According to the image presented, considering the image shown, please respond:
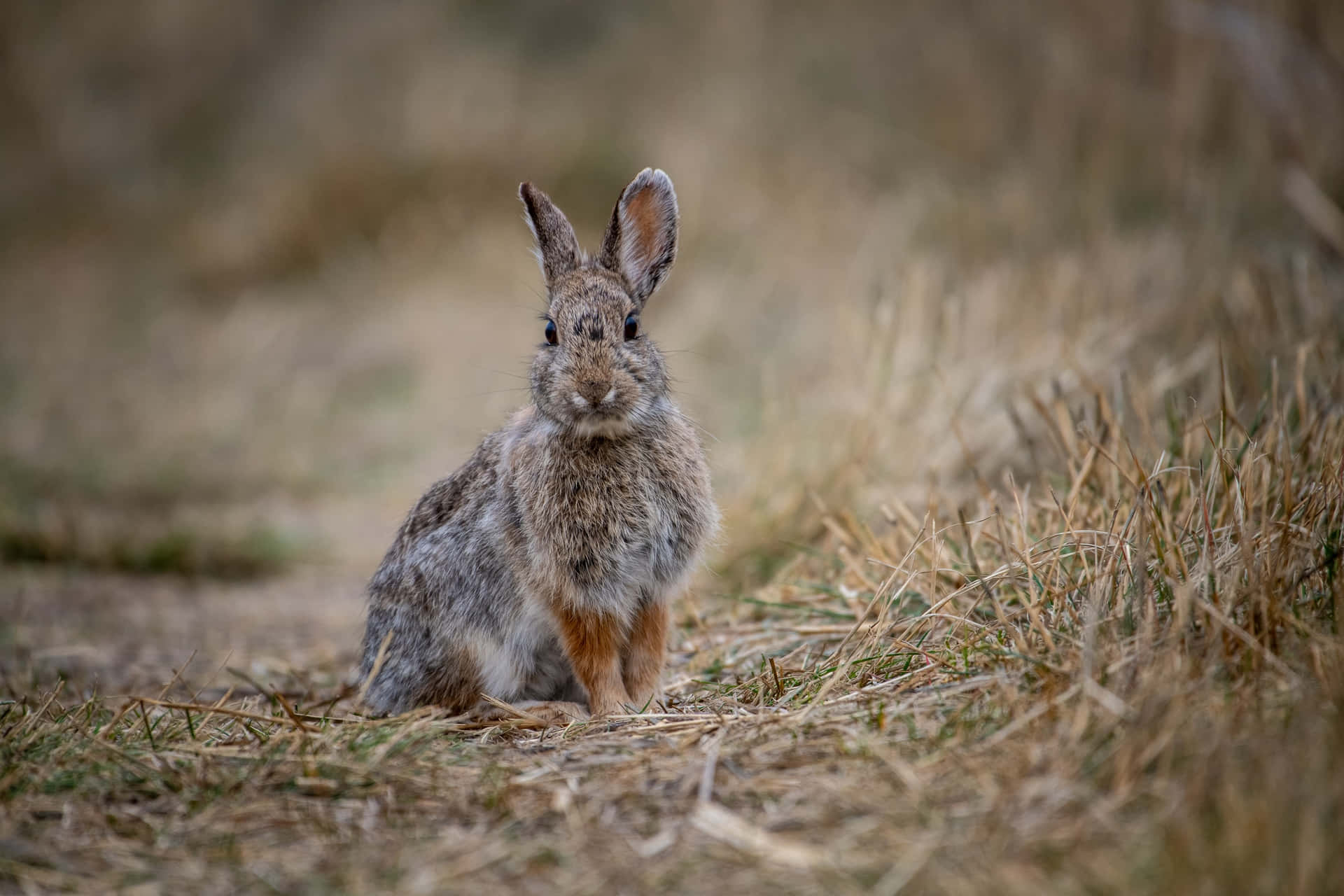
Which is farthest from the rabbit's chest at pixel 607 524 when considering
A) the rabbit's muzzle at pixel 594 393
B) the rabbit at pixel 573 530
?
the rabbit's muzzle at pixel 594 393

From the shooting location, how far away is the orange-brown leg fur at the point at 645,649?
11.7 feet

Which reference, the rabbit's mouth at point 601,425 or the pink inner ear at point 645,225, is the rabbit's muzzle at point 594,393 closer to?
the rabbit's mouth at point 601,425

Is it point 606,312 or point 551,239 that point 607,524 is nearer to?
point 606,312

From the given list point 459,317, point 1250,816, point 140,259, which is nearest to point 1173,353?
point 1250,816

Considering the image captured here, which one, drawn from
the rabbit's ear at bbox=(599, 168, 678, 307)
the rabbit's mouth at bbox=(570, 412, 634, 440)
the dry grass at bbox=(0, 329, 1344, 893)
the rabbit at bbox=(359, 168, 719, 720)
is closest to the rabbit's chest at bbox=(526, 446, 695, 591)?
the rabbit at bbox=(359, 168, 719, 720)

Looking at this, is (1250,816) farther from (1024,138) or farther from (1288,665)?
(1024,138)

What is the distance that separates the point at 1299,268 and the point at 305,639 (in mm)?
4935

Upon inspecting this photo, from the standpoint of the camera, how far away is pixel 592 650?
346cm

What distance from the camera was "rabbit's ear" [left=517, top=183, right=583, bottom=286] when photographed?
12.0 feet

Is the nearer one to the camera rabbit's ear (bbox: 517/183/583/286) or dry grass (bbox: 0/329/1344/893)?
dry grass (bbox: 0/329/1344/893)

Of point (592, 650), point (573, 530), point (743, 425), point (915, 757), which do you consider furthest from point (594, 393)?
point (743, 425)

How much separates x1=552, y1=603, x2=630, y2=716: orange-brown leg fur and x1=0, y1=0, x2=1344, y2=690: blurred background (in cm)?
124

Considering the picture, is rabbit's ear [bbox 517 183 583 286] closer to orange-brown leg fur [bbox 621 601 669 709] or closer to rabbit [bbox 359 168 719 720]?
rabbit [bbox 359 168 719 720]

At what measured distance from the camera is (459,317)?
11.3m
